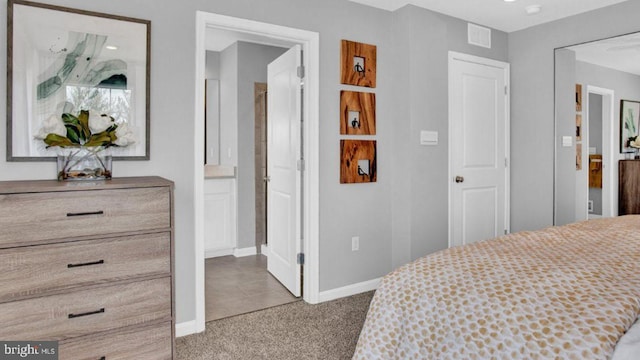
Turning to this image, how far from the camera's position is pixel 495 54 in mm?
3932

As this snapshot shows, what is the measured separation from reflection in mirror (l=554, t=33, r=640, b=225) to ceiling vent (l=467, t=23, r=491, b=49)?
0.63 m

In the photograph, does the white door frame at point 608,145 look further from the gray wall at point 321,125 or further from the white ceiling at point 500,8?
the gray wall at point 321,125

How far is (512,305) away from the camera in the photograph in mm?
1224

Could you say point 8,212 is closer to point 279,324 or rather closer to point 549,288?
point 279,324

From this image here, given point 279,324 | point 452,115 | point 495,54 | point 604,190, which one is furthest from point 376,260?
point 495,54

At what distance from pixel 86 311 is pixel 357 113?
2294 millimetres

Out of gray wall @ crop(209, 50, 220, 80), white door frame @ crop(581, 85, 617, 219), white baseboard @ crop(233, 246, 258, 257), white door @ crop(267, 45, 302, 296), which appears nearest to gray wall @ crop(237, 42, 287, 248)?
white baseboard @ crop(233, 246, 258, 257)

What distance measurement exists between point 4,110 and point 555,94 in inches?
166

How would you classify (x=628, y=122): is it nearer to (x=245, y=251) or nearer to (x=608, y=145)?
(x=608, y=145)

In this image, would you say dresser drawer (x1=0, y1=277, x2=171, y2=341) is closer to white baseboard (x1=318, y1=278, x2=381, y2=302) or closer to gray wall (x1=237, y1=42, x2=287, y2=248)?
white baseboard (x1=318, y1=278, x2=381, y2=302)

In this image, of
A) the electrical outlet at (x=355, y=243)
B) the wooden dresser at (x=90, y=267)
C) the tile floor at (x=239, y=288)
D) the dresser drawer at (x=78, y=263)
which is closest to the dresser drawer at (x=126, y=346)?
the wooden dresser at (x=90, y=267)

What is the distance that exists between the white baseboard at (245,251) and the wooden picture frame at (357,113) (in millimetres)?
2163

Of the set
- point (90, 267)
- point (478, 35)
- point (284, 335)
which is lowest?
point (284, 335)

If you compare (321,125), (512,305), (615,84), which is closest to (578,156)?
(615,84)
